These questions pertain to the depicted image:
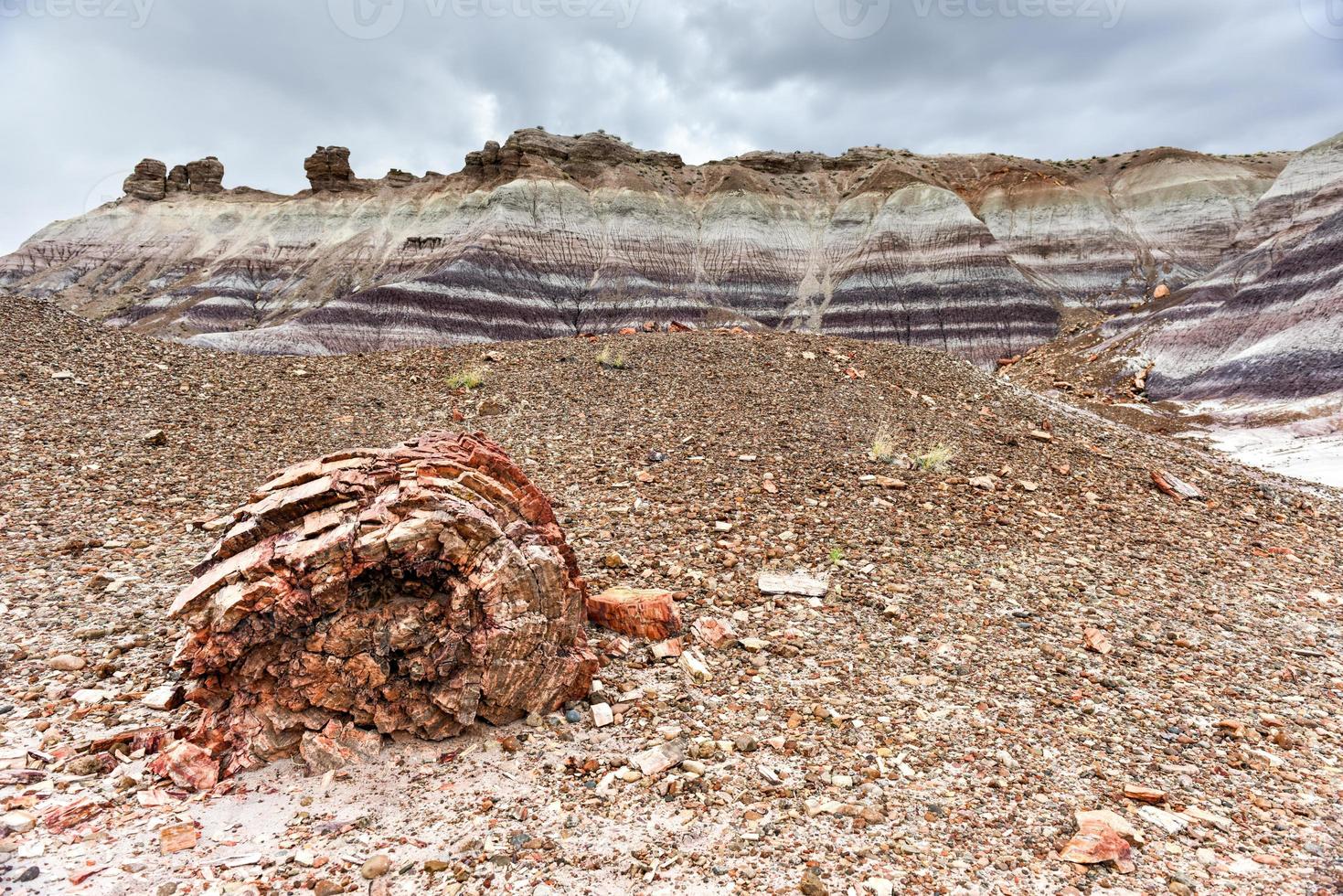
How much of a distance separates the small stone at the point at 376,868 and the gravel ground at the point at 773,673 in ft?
0.09

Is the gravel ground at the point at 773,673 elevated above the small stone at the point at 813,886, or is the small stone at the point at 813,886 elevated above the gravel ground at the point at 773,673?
the gravel ground at the point at 773,673

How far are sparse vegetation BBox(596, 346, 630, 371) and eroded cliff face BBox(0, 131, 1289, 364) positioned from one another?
3454 cm

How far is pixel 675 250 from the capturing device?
54.0m

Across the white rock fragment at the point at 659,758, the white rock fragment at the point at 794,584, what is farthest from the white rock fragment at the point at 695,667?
the white rock fragment at the point at 794,584

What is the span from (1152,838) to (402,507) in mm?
4738

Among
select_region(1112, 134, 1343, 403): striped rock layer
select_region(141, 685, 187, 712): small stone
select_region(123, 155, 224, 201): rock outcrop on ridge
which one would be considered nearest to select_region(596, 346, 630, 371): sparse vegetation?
select_region(141, 685, 187, 712): small stone

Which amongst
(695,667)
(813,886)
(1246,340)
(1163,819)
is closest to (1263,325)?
(1246,340)

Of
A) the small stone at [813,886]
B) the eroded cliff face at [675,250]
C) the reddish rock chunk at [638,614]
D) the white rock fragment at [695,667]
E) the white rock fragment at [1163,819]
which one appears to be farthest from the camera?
the eroded cliff face at [675,250]

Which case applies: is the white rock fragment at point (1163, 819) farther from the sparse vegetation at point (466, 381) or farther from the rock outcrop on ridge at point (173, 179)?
the rock outcrop on ridge at point (173, 179)

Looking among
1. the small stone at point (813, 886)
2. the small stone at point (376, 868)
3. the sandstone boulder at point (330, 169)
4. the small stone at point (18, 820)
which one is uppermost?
the sandstone boulder at point (330, 169)

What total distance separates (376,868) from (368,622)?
1399 mm

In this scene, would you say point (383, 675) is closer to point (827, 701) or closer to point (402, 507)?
point (402, 507)

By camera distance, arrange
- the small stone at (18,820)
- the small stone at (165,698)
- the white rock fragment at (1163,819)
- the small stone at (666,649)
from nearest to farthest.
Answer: the small stone at (18,820)
the white rock fragment at (1163,819)
the small stone at (165,698)
the small stone at (666,649)

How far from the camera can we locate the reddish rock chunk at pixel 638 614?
5.16 m
